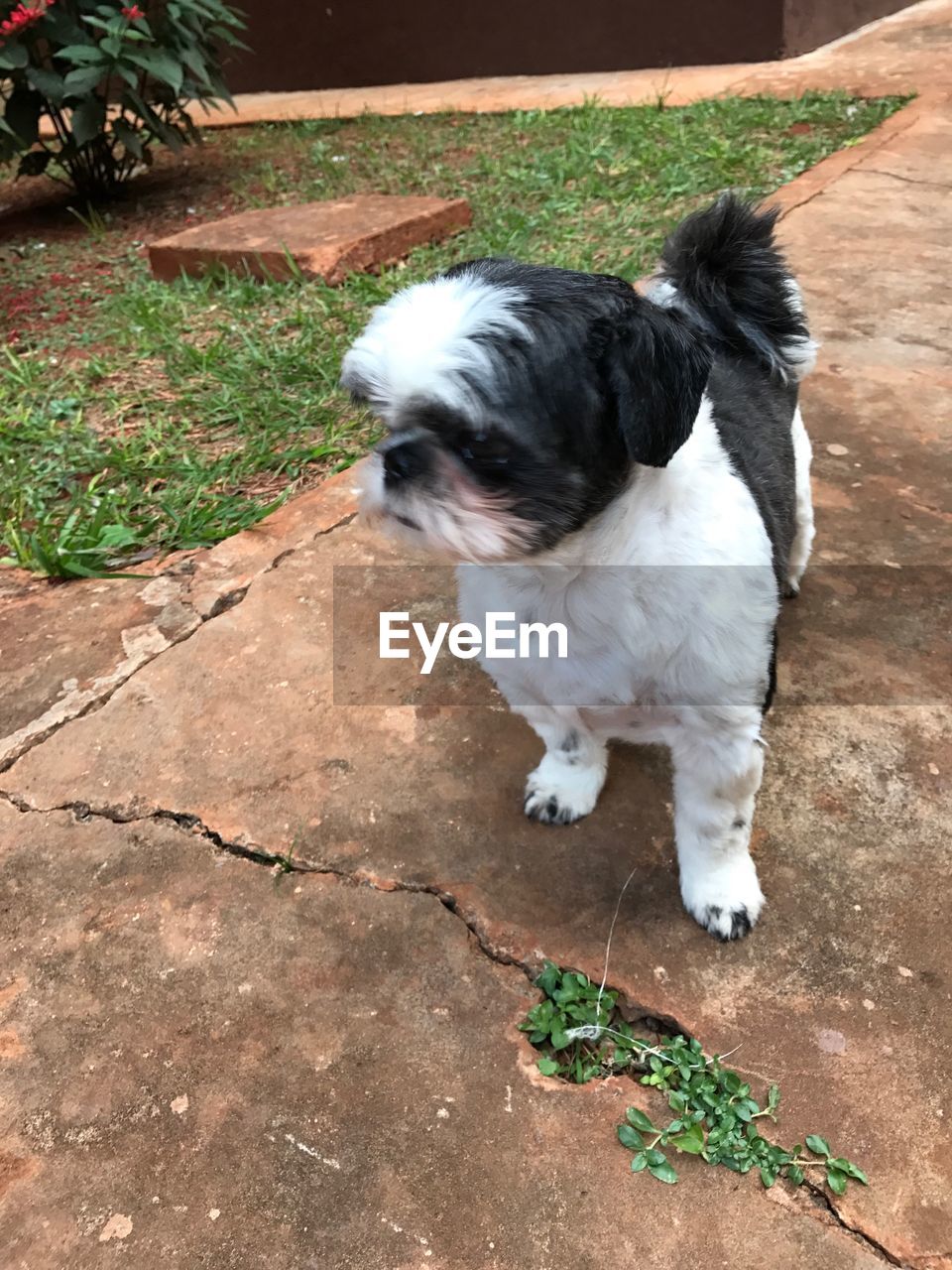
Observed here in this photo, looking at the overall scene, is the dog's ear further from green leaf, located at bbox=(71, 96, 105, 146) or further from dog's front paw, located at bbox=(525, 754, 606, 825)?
green leaf, located at bbox=(71, 96, 105, 146)

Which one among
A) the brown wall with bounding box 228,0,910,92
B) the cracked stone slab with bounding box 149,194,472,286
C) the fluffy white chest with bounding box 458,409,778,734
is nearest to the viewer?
the fluffy white chest with bounding box 458,409,778,734

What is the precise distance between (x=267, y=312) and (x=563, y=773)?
3.37m

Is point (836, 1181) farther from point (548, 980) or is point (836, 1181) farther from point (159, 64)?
point (159, 64)

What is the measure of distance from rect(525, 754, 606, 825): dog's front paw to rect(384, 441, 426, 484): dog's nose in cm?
84

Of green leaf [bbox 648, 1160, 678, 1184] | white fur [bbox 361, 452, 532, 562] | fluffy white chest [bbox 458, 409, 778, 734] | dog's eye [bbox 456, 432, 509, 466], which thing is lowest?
green leaf [bbox 648, 1160, 678, 1184]

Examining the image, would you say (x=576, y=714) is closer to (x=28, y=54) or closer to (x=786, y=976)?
(x=786, y=976)

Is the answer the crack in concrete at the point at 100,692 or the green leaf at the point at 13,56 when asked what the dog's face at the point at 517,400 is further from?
the green leaf at the point at 13,56

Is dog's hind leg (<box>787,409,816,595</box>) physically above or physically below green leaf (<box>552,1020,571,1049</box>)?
above

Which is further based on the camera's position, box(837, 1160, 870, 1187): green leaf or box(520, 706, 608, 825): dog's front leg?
box(520, 706, 608, 825): dog's front leg

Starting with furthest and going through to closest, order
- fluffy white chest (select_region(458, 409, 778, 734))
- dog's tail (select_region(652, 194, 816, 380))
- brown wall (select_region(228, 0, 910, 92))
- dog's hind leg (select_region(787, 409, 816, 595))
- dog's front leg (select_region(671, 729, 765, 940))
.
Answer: brown wall (select_region(228, 0, 910, 92)) < dog's hind leg (select_region(787, 409, 816, 595)) < dog's tail (select_region(652, 194, 816, 380)) < dog's front leg (select_region(671, 729, 765, 940)) < fluffy white chest (select_region(458, 409, 778, 734))

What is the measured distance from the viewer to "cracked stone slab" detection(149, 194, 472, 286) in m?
4.98

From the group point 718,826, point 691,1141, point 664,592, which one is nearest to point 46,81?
point 664,592

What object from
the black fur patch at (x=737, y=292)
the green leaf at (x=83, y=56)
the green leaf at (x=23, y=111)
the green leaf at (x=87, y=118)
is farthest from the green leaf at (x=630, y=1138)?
the green leaf at (x=23, y=111)

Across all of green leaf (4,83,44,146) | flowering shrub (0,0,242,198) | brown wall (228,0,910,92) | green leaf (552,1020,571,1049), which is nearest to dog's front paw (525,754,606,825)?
green leaf (552,1020,571,1049)
